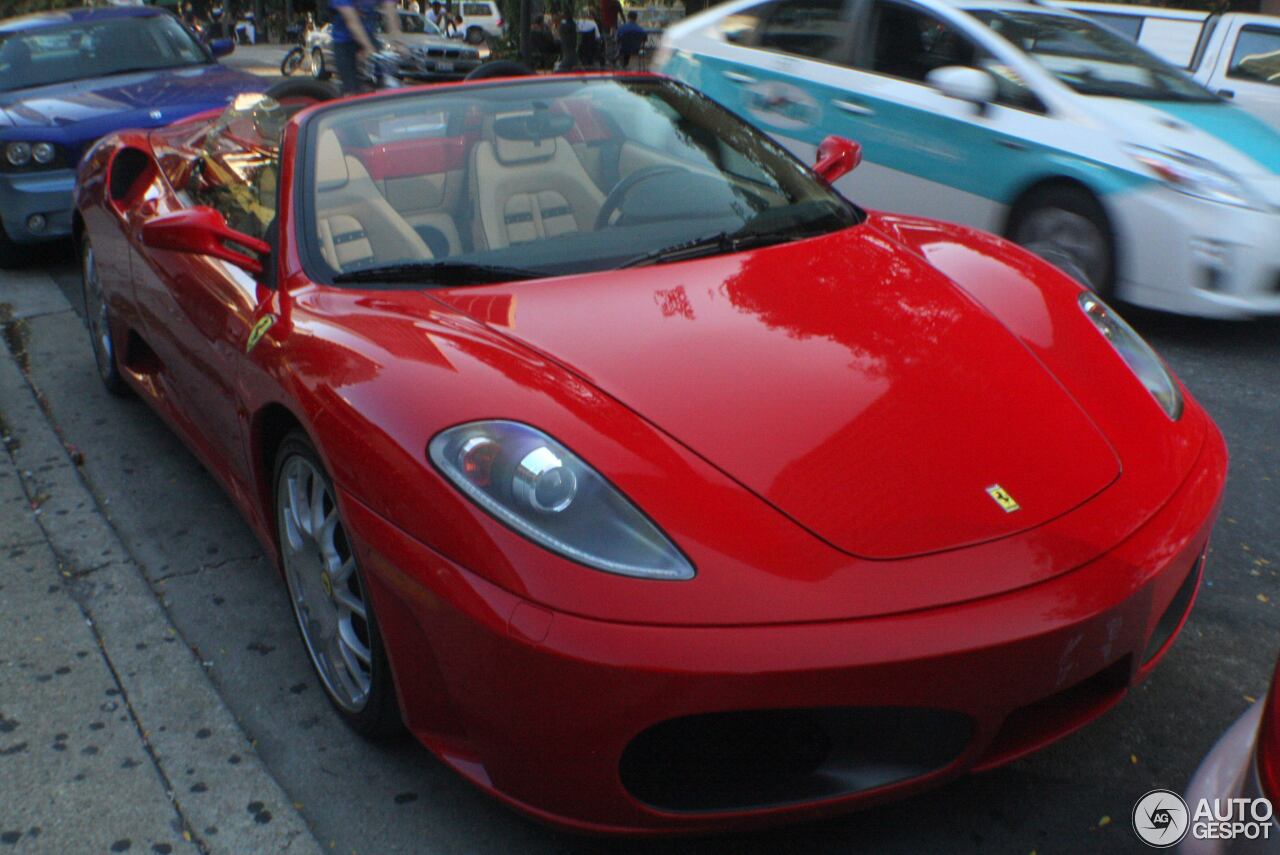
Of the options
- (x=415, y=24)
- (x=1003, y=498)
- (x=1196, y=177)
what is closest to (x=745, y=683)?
(x=1003, y=498)

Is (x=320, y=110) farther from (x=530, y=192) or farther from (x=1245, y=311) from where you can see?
(x=1245, y=311)

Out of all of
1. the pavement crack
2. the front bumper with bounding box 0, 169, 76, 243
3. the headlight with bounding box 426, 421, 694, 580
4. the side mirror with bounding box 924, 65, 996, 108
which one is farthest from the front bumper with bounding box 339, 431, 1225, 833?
the front bumper with bounding box 0, 169, 76, 243

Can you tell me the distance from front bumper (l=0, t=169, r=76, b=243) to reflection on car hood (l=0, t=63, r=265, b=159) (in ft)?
0.64

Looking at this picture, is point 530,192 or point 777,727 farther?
point 530,192

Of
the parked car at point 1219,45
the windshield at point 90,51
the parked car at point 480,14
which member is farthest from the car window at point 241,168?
the parked car at point 480,14

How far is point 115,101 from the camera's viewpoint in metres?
7.07

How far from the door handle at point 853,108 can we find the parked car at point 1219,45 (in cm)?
280

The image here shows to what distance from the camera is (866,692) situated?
1903 mm

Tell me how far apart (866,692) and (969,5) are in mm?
5206

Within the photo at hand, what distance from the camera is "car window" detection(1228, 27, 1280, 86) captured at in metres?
8.45

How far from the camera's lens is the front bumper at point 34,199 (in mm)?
6695

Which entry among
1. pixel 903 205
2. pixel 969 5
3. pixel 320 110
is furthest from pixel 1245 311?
pixel 320 110

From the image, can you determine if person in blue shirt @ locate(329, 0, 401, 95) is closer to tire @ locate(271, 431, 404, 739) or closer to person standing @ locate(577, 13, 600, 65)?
tire @ locate(271, 431, 404, 739)

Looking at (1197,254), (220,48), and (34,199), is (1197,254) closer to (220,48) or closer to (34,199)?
(34,199)
